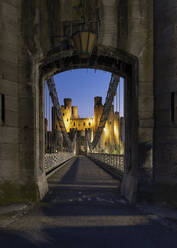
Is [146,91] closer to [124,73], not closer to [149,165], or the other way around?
→ [124,73]

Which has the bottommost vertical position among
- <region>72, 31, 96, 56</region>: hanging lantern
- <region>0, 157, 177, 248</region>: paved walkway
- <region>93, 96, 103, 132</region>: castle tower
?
<region>0, 157, 177, 248</region>: paved walkway

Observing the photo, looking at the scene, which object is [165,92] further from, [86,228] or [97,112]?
[97,112]

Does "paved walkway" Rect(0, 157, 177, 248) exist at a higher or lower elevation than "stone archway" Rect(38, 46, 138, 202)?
lower

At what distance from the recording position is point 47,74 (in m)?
6.71

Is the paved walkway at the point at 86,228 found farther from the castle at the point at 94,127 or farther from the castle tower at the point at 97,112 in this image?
the castle tower at the point at 97,112

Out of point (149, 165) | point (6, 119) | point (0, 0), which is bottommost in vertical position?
point (149, 165)

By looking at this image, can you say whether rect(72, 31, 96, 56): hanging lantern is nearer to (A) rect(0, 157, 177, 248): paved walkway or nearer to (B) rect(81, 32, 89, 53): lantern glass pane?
(B) rect(81, 32, 89, 53): lantern glass pane

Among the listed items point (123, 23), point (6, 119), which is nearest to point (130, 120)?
point (123, 23)

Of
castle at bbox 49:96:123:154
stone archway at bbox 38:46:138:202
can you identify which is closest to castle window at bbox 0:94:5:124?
stone archway at bbox 38:46:138:202

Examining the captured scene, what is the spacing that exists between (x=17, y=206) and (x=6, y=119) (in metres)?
2.36

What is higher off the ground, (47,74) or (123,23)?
(123,23)

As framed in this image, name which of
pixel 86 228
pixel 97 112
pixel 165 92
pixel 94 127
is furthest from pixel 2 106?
pixel 94 127

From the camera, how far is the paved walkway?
290 centimetres

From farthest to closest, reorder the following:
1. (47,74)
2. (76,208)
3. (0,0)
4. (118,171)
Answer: (118,171)
(47,74)
(0,0)
(76,208)
